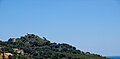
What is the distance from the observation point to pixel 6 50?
152750 mm

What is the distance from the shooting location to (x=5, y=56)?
138 metres

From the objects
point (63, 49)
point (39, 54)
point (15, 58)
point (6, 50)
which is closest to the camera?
point (15, 58)

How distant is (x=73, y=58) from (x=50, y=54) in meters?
12.4

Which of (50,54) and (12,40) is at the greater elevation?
(12,40)

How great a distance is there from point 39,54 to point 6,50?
17070 mm

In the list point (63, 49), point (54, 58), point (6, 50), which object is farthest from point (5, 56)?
point (63, 49)

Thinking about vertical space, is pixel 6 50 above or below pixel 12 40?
below

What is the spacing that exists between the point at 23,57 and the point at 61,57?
79.7ft

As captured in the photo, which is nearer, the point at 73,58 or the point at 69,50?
the point at 73,58

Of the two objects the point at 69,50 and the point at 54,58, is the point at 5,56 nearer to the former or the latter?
the point at 54,58

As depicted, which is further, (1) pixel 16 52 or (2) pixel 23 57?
(1) pixel 16 52

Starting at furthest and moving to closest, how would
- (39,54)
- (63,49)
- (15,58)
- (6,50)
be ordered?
1. (63,49)
2. (39,54)
3. (6,50)
4. (15,58)

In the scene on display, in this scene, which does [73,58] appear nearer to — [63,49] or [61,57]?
[61,57]

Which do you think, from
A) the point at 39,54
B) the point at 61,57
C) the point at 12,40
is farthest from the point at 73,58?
the point at 12,40
